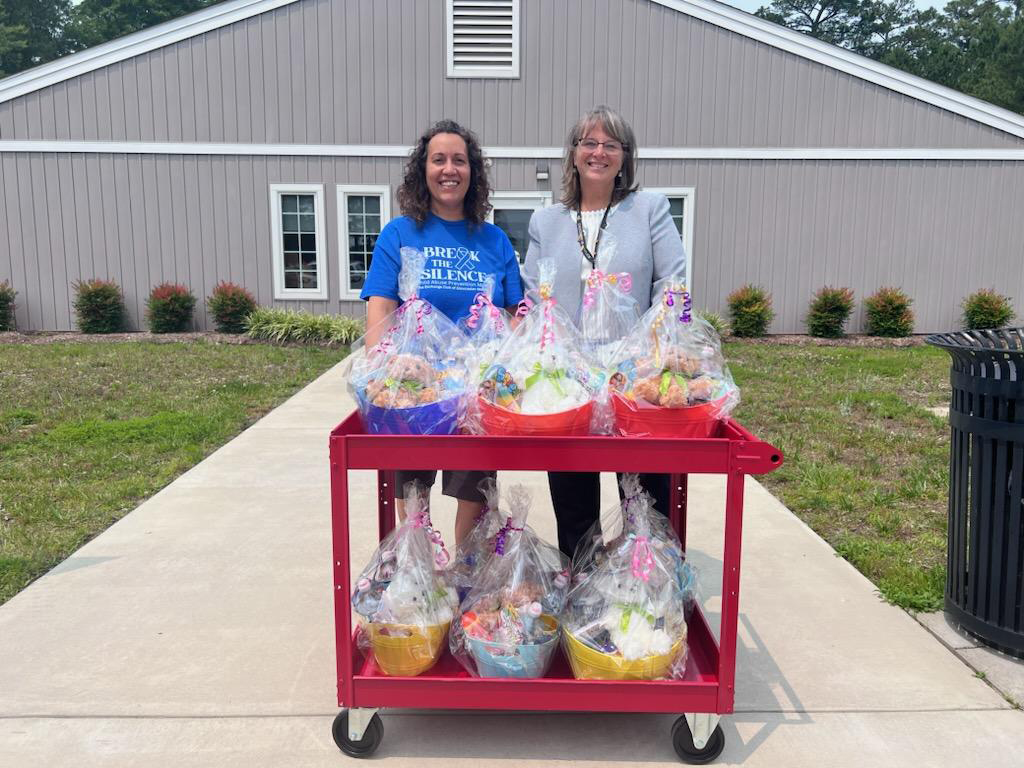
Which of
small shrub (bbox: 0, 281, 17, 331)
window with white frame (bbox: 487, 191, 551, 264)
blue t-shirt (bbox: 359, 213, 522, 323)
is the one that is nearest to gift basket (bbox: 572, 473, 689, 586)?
blue t-shirt (bbox: 359, 213, 522, 323)

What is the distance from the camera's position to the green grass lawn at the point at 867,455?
3.85 m

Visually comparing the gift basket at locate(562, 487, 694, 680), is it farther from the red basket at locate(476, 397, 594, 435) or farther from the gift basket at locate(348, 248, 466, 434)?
the gift basket at locate(348, 248, 466, 434)

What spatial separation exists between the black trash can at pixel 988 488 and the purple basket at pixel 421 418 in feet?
5.85

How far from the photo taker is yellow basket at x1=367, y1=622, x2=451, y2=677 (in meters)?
2.35

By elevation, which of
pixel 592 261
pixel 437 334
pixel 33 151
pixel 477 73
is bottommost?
pixel 437 334

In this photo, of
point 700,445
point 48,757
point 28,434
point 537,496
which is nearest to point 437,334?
point 700,445

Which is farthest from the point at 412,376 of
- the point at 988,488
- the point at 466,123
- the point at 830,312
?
the point at 830,312

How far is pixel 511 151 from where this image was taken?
493 inches

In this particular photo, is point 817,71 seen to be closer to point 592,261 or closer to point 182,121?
point 182,121

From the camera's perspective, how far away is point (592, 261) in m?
2.77

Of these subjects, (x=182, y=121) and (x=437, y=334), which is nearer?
(x=437, y=334)

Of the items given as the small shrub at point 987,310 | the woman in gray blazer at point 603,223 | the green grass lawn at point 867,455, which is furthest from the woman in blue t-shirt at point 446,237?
the small shrub at point 987,310

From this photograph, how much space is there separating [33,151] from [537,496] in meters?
11.2

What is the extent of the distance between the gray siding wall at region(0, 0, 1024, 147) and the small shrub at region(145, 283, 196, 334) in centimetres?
232
